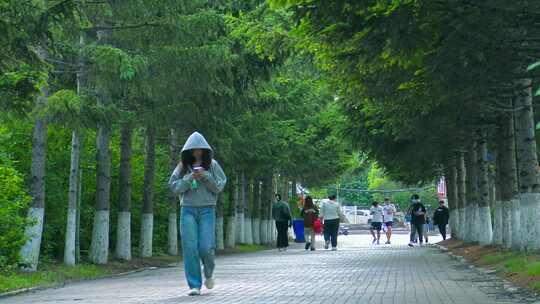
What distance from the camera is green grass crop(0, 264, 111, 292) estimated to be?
54.7 feet

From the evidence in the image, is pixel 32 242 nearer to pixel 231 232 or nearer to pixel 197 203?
pixel 197 203

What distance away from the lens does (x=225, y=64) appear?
22.8 m

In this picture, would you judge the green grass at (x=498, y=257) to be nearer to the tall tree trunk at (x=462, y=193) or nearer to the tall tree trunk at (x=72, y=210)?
the tall tree trunk at (x=72, y=210)

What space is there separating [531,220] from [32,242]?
943 centimetres

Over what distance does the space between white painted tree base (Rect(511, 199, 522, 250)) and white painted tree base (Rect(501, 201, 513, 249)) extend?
21cm

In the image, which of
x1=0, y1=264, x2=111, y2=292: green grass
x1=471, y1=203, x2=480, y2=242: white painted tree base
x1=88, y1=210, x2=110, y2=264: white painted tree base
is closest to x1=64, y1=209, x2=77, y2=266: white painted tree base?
x1=0, y1=264, x2=111, y2=292: green grass

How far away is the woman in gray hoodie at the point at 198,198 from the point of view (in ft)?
43.5

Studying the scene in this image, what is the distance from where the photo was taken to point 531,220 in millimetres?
19266

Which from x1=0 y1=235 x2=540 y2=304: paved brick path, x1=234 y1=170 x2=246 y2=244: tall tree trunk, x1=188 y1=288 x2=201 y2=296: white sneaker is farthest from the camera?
x1=234 y1=170 x2=246 y2=244: tall tree trunk

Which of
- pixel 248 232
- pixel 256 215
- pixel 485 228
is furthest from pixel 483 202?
pixel 256 215

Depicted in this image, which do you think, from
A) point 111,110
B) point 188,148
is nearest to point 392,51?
point 188,148

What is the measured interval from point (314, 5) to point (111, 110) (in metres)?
7.29

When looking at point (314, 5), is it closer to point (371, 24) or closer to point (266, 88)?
point (371, 24)

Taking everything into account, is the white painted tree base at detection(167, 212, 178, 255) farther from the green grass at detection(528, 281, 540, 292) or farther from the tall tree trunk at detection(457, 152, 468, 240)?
the green grass at detection(528, 281, 540, 292)
